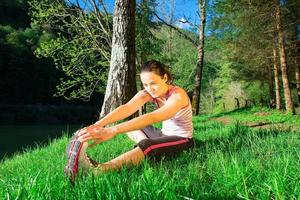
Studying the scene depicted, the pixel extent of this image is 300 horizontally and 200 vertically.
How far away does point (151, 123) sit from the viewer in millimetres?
4305

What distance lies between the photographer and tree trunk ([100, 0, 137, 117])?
10672 millimetres

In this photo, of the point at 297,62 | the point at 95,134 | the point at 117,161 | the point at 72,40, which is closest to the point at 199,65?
the point at 297,62

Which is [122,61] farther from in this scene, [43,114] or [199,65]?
[43,114]

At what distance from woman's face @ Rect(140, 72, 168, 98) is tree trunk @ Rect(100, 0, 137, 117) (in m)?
5.65

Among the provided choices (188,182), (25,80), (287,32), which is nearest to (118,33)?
(188,182)

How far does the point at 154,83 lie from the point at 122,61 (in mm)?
5957

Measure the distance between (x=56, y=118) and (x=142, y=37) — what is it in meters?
56.0

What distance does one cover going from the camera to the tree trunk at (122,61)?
10.7 metres

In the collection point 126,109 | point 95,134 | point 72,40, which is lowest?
point 95,134

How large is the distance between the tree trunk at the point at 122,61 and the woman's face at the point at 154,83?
18.5 feet

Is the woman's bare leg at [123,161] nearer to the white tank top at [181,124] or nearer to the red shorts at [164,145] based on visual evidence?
the red shorts at [164,145]

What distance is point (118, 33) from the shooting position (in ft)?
35.7

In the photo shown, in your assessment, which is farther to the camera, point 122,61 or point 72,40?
point 72,40

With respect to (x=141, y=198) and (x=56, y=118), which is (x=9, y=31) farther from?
(x=141, y=198)
